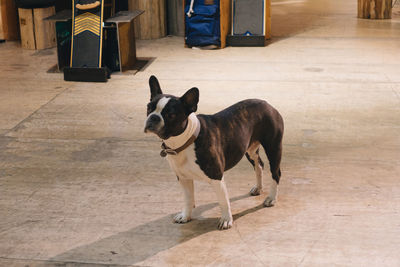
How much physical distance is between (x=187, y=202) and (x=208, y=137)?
1.50 feet

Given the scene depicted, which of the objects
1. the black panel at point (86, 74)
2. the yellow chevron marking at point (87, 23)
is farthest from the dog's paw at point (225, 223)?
the yellow chevron marking at point (87, 23)

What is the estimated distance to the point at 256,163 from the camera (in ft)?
11.8

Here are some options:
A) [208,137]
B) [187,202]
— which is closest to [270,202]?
[187,202]

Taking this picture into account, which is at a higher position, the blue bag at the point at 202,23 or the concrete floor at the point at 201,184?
the blue bag at the point at 202,23

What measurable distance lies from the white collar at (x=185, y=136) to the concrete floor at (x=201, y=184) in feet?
1.86

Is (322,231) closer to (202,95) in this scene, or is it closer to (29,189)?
(29,189)

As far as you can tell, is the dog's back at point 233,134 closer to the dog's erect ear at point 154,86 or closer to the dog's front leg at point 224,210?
the dog's front leg at point 224,210

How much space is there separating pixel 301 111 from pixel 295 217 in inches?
80.1

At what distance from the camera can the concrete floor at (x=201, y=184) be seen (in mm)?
3090

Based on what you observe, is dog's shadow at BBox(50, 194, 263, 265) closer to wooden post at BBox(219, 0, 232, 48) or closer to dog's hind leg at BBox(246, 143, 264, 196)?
dog's hind leg at BBox(246, 143, 264, 196)

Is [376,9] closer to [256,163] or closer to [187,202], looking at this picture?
[256,163]

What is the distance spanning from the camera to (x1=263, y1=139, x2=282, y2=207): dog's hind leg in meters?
3.36

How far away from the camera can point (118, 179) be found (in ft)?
13.0

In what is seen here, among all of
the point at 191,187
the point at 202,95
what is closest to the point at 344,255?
the point at 191,187
